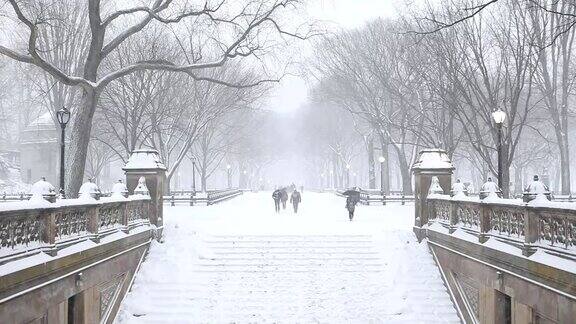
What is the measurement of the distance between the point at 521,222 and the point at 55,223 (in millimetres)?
8207

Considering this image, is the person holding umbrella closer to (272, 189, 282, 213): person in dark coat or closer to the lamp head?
(272, 189, 282, 213): person in dark coat

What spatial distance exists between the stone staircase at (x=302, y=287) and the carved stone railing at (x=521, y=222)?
1956mm

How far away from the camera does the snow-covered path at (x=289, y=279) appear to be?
1255 cm

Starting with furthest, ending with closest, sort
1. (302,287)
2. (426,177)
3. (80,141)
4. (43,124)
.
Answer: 1. (43,124)
2. (80,141)
3. (426,177)
4. (302,287)

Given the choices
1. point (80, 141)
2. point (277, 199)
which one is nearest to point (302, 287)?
point (80, 141)

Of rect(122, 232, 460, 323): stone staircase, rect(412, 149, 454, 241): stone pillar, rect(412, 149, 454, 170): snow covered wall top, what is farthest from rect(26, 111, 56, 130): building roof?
rect(412, 149, 454, 241): stone pillar

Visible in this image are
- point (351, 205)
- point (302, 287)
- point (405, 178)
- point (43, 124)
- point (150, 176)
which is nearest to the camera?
point (302, 287)

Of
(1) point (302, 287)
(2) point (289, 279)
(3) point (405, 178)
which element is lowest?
(1) point (302, 287)

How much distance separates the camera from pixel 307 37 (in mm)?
19219

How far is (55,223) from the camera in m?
9.64

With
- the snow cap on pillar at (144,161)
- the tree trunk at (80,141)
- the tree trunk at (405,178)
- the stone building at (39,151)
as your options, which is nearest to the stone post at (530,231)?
the snow cap on pillar at (144,161)

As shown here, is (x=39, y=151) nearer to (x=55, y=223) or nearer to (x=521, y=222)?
(x=55, y=223)

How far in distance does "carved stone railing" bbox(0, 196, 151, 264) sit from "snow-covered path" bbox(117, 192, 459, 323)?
1979 mm

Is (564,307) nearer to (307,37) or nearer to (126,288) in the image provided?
(126,288)
